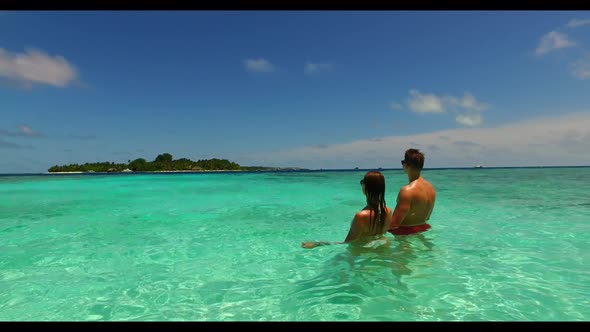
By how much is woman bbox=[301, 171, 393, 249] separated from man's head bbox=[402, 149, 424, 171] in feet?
3.27

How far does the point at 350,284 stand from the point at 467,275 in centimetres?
198

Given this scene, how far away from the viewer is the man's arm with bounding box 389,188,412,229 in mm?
4998

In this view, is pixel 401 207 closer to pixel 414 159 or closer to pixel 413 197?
pixel 413 197

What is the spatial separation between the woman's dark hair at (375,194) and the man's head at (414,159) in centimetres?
106

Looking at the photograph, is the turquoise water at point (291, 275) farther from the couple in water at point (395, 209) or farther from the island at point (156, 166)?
the island at point (156, 166)

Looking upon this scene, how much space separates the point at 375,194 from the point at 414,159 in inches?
51.8

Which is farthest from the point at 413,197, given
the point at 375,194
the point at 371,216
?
the point at 375,194

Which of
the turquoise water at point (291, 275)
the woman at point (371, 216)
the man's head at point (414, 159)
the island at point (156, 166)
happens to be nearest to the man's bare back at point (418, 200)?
the man's head at point (414, 159)

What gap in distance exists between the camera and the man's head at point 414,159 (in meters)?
5.09

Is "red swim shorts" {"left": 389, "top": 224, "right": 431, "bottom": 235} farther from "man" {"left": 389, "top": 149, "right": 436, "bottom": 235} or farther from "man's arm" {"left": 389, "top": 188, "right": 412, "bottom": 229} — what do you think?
"man's arm" {"left": 389, "top": 188, "right": 412, "bottom": 229}

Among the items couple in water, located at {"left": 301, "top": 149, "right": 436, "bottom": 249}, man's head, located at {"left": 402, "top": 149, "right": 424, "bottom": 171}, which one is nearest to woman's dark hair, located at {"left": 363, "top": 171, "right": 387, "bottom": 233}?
couple in water, located at {"left": 301, "top": 149, "right": 436, "bottom": 249}

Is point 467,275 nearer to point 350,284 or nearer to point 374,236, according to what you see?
point 374,236

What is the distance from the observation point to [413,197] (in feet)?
16.5
